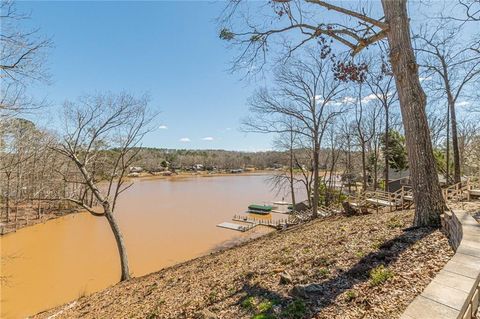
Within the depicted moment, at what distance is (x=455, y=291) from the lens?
83.1 inches

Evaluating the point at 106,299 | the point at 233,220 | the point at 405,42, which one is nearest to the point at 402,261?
the point at 405,42

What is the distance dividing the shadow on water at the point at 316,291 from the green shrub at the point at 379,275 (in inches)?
3.2

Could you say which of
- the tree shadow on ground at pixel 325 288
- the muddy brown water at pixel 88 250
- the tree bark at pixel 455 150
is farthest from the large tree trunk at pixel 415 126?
the muddy brown water at pixel 88 250

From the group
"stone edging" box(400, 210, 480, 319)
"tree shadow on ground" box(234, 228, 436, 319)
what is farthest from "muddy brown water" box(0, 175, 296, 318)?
"stone edging" box(400, 210, 480, 319)

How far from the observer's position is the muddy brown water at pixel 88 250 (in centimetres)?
1027

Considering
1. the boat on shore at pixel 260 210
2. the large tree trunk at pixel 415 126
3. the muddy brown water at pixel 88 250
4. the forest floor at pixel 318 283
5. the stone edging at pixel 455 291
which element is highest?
the large tree trunk at pixel 415 126

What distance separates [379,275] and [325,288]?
71 cm

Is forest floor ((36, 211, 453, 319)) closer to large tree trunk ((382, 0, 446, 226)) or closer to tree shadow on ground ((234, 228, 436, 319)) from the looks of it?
tree shadow on ground ((234, 228, 436, 319))

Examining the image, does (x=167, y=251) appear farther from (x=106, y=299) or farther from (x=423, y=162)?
(x=423, y=162)

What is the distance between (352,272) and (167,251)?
42.4 ft

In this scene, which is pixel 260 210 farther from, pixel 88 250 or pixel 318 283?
pixel 318 283

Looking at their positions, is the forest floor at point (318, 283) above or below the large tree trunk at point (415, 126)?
below

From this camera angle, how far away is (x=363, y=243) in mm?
4629

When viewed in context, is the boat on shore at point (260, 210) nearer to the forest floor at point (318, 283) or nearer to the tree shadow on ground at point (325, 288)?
the forest floor at point (318, 283)
